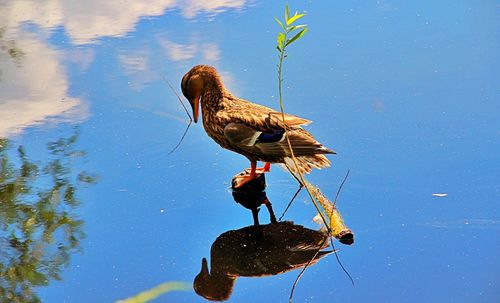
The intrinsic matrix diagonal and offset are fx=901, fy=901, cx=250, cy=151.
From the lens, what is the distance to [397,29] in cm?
467

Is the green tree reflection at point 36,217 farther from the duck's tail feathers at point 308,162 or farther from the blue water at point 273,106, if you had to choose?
the duck's tail feathers at point 308,162

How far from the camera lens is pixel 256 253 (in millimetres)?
3062

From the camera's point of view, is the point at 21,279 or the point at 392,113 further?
the point at 392,113

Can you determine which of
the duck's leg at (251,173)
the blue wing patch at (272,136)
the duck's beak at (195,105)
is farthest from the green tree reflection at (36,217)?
the blue wing patch at (272,136)

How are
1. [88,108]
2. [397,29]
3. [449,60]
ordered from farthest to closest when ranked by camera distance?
[397,29], [449,60], [88,108]

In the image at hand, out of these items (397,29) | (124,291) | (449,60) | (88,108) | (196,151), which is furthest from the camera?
(397,29)

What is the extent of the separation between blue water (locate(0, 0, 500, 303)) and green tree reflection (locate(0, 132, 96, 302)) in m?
0.02

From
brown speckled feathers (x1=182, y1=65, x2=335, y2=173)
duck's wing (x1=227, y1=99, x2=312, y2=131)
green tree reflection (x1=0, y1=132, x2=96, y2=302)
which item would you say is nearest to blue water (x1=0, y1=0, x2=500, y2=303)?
green tree reflection (x1=0, y1=132, x2=96, y2=302)

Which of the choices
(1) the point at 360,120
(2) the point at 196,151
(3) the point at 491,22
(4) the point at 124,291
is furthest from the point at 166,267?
(3) the point at 491,22

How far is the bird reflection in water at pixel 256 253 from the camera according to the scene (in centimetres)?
296

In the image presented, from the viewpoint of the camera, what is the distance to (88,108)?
406 cm

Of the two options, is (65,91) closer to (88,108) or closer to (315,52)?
(88,108)

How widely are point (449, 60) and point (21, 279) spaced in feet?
7.80

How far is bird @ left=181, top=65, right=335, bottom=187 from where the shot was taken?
3346 mm
